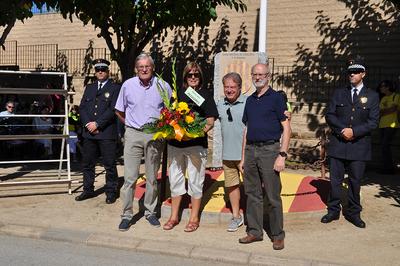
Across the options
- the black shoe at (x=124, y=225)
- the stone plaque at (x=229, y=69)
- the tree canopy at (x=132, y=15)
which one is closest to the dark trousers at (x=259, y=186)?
the black shoe at (x=124, y=225)

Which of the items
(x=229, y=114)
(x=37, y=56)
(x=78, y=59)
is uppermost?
(x=37, y=56)

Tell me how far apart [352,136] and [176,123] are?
2208mm

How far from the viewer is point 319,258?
524 cm

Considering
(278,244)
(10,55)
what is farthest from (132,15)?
(10,55)

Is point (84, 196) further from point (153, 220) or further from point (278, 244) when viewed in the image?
point (278, 244)

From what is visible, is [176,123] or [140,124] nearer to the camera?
[176,123]

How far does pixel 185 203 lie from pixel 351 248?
2.34 metres

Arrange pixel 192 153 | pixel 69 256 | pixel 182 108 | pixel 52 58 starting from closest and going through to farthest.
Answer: pixel 69 256 < pixel 182 108 < pixel 192 153 < pixel 52 58

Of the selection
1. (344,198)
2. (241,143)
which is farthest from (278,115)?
(344,198)

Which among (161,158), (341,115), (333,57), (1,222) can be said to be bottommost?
(1,222)

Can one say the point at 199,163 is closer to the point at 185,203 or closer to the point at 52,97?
the point at 185,203

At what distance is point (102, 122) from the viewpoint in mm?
7246

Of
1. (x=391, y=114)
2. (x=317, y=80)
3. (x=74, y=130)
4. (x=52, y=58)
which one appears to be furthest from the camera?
(x=52, y=58)

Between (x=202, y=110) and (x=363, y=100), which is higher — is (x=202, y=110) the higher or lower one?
the lower one
